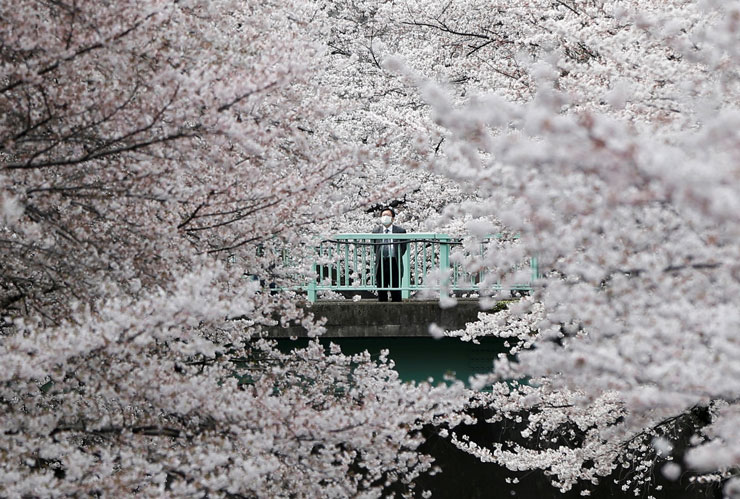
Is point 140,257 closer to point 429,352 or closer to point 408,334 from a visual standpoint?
point 408,334

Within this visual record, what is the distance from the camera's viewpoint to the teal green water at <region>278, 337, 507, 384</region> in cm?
1320

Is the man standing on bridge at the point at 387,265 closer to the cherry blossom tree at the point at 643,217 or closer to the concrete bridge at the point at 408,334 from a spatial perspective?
the concrete bridge at the point at 408,334

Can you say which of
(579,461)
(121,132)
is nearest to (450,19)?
(579,461)

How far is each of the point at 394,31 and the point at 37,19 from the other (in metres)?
14.2

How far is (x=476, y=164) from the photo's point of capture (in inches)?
212

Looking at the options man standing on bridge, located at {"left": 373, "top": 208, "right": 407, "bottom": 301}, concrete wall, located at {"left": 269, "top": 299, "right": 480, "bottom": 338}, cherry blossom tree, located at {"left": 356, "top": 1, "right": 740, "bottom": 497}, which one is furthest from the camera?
man standing on bridge, located at {"left": 373, "top": 208, "right": 407, "bottom": 301}

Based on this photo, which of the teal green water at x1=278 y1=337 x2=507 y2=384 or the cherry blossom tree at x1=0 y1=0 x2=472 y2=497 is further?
the teal green water at x1=278 y1=337 x2=507 y2=384

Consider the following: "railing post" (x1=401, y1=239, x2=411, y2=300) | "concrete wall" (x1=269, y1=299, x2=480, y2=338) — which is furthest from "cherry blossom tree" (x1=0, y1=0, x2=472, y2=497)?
"railing post" (x1=401, y1=239, x2=411, y2=300)

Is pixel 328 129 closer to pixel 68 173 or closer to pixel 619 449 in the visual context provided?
pixel 619 449

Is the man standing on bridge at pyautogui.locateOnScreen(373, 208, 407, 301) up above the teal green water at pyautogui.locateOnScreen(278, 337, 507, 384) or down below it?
above

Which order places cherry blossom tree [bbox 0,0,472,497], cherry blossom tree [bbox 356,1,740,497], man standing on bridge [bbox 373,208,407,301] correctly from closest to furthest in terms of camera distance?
cherry blossom tree [bbox 356,1,740,497], cherry blossom tree [bbox 0,0,472,497], man standing on bridge [bbox 373,208,407,301]

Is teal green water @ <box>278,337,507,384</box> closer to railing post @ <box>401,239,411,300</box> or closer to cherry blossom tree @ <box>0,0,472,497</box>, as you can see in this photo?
railing post @ <box>401,239,411,300</box>

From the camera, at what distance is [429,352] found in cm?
1331

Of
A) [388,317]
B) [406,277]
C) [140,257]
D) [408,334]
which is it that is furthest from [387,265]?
[140,257]
